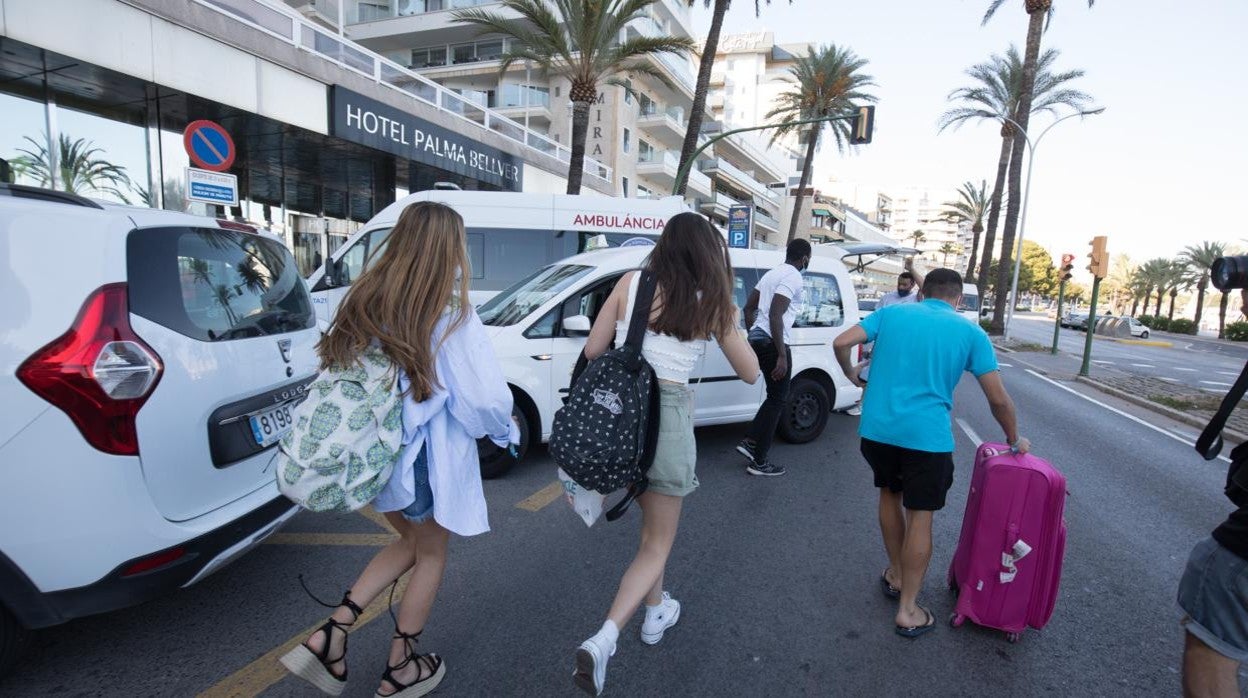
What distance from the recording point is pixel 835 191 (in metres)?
109

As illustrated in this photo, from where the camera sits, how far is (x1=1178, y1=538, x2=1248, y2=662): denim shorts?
185 centimetres

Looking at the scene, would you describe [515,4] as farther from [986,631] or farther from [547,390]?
[986,631]

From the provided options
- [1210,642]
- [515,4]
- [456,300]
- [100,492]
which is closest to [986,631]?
[1210,642]

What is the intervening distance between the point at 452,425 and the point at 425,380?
8.2 inches

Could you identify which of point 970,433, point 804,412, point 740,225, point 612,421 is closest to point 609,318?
point 612,421

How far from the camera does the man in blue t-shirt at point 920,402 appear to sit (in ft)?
9.18

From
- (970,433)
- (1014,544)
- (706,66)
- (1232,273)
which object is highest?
(706,66)

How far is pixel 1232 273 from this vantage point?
6.57 feet

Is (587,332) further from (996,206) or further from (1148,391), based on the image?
(996,206)

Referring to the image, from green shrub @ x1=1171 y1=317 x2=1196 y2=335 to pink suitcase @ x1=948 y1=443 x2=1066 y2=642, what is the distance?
60436 mm

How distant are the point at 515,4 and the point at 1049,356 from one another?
19190 millimetres

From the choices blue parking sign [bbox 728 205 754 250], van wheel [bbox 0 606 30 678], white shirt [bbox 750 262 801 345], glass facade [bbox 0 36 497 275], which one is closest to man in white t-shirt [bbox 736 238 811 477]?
white shirt [bbox 750 262 801 345]

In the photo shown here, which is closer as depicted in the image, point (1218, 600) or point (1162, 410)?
point (1218, 600)

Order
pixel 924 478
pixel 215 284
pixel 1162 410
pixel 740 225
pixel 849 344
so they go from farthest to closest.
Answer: pixel 740 225, pixel 1162 410, pixel 849 344, pixel 924 478, pixel 215 284
